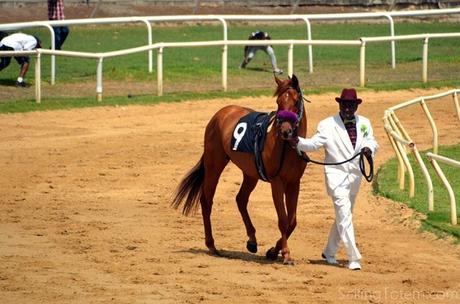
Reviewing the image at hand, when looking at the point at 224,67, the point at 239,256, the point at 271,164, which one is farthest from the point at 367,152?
the point at 224,67

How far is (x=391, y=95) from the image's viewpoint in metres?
23.5

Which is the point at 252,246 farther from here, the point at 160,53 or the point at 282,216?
the point at 160,53

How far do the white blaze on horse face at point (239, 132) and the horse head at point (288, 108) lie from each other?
2.58 ft

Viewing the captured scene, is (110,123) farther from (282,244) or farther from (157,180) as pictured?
(282,244)

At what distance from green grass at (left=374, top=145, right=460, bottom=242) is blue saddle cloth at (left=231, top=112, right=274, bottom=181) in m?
2.27

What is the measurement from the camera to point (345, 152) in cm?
1150

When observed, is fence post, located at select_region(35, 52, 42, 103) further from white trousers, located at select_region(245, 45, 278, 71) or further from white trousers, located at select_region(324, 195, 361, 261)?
white trousers, located at select_region(324, 195, 361, 261)

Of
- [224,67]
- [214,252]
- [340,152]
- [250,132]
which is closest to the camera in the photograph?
[340,152]

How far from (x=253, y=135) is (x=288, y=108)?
0.79m

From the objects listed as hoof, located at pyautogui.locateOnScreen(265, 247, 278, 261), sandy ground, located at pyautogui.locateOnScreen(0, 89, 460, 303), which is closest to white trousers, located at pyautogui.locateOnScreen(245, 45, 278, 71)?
sandy ground, located at pyautogui.locateOnScreen(0, 89, 460, 303)

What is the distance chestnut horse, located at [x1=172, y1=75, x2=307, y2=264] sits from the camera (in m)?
11.4

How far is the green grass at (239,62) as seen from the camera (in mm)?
24000

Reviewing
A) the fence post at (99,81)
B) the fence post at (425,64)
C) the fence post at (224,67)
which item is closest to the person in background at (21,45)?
the fence post at (99,81)

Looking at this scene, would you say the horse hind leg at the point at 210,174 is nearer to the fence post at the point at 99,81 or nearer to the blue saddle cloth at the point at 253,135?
the blue saddle cloth at the point at 253,135
